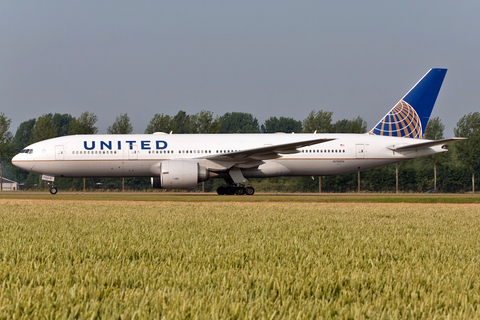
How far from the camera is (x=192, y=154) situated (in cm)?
2405

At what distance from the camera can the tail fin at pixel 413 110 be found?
26750 mm

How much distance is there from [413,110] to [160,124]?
2736 cm

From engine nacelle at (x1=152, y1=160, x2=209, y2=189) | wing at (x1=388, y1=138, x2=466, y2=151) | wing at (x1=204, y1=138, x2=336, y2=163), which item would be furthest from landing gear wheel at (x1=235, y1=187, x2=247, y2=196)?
wing at (x1=388, y1=138, x2=466, y2=151)

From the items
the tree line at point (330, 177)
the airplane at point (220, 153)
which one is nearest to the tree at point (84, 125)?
the tree line at point (330, 177)

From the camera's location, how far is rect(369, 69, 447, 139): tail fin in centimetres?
2675

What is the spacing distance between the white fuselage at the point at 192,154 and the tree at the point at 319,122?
1935cm

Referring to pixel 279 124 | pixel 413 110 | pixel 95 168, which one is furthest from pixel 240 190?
pixel 279 124

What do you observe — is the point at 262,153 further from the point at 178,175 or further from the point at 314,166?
the point at 178,175

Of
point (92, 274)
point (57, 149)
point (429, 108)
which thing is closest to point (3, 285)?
point (92, 274)

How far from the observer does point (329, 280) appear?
3.81m

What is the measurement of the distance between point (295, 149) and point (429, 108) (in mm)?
9752

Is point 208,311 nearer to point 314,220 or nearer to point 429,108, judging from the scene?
point 314,220

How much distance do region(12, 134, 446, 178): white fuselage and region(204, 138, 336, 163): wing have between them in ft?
1.39

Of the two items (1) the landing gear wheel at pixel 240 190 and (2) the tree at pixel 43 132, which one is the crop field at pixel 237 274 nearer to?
(1) the landing gear wheel at pixel 240 190
